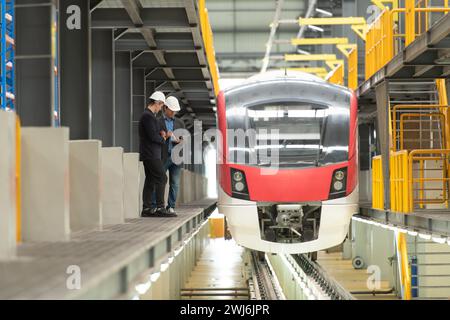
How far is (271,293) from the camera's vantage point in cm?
1440

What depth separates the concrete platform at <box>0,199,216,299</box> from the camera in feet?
13.7

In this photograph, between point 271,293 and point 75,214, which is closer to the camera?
point 75,214

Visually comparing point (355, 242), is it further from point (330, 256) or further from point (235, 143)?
point (235, 143)

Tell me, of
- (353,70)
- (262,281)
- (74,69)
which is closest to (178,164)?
(74,69)

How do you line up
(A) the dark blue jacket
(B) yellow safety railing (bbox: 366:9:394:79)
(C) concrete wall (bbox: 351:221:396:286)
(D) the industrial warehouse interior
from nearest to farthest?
(D) the industrial warehouse interior → (A) the dark blue jacket → (B) yellow safety railing (bbox: 366:9:394:79) → (C) concrete wall (bbox: 351:221:396:286)

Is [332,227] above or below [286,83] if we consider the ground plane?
below

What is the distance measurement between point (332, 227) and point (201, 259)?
1804cm

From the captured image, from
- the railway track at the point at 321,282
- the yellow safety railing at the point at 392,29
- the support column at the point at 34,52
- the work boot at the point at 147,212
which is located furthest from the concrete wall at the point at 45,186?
the yellow safety railing at the point at 392,29

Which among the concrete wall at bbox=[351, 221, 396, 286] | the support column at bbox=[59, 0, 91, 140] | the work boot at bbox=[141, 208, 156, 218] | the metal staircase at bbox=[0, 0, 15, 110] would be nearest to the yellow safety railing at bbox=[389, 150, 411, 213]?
the work boot at bbox=[141, 208, 156, 218]

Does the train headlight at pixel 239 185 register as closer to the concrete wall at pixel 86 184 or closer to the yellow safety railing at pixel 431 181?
the concrete wall at pixel 86 184

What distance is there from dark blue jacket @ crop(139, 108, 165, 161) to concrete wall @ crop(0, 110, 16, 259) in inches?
192

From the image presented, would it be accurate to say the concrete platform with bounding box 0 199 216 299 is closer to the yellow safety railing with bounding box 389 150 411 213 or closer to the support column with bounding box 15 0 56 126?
the support column with bounding box 15 0 56 126

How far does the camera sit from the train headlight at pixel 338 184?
11727 millimetres
